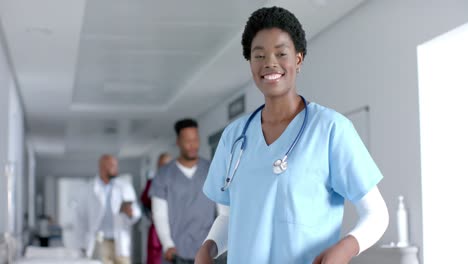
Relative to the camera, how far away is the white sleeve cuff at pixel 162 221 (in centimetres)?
429

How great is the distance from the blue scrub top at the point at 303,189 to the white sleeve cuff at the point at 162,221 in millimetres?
2784

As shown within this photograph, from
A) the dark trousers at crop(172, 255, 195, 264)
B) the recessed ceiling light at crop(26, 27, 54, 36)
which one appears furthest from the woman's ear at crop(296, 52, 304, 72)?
the recessed ceiling light at crop(26, 27, 54, 36)

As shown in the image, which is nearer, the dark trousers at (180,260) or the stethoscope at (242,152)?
the stethoscope at (242,152)

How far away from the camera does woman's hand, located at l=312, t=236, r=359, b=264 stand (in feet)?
4.41

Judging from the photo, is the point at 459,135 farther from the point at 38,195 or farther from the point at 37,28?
the point at 38,195

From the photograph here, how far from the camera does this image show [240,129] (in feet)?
5.43

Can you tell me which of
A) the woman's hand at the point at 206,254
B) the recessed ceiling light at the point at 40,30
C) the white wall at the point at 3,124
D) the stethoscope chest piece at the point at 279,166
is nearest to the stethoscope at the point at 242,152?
the stethoscope chest piece at the point at 279,166

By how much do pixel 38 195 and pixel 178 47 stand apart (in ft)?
41.5

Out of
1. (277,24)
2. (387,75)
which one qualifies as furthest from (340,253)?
(387,75)

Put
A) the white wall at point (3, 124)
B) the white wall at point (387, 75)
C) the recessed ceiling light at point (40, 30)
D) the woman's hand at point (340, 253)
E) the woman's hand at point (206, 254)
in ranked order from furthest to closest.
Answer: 1. the white wall at point (3, 124)
2. the recessed ceiling light at point (40, 30)
3. the white wall at point (387, 75)
4. the woman's hand at point (206, 254)
5. the woman's hand at point (340, 253)

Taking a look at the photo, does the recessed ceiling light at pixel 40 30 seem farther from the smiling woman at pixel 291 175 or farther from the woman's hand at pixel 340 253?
the woman's hand at pixel 340 253

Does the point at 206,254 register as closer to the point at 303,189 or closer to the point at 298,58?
the point at 303,189

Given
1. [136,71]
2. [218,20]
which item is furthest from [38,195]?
[218,20]

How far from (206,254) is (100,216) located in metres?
4.84
